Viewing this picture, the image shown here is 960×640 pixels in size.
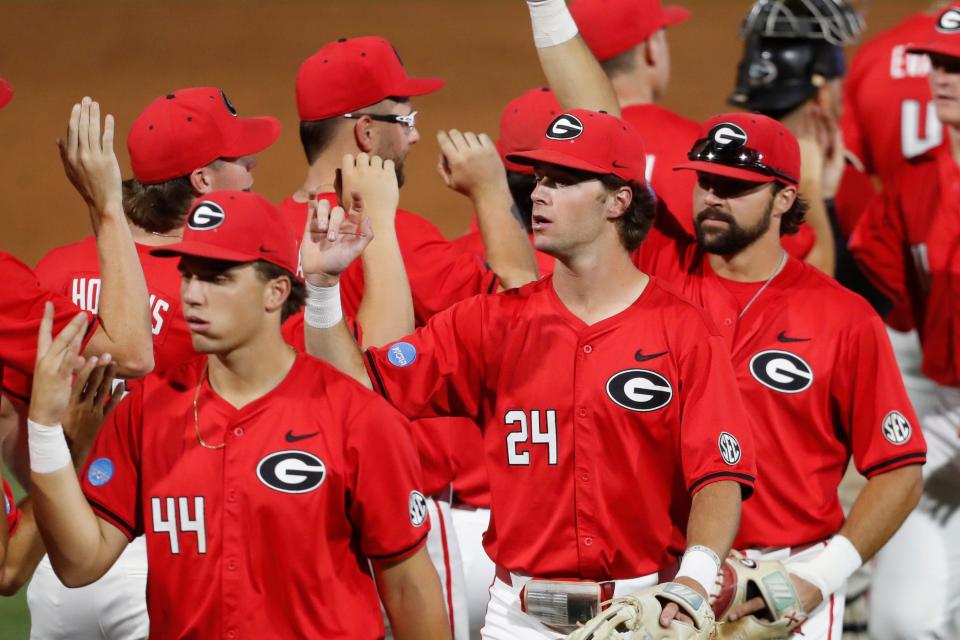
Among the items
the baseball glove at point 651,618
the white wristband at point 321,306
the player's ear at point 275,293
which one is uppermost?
the player's ear at point 275,293

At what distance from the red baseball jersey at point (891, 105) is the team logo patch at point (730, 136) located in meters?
3.02

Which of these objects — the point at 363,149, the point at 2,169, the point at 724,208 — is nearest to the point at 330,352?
the point at 363,149

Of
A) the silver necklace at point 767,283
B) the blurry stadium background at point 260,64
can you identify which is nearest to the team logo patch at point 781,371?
the silver necklace at point 767,283

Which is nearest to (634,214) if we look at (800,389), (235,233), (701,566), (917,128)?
(800,389)

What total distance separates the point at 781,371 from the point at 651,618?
1.34 m

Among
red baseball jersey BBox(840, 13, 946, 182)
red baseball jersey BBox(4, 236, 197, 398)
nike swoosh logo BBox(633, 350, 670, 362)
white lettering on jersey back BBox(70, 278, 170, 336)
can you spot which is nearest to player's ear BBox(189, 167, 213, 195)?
red baseball jersey BBox(4, 236, 197, 398)

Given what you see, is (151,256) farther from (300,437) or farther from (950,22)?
(950,22)

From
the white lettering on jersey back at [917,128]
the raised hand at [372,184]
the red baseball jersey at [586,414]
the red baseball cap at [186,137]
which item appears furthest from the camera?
the white lettering on jersey back at [917,128]

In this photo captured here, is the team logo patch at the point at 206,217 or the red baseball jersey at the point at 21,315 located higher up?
the team logo patch at the point at 206,217

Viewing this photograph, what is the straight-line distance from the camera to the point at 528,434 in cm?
432

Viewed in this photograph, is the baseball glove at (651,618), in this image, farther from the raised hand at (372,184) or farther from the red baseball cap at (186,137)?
the red baseball cap at (186,137)

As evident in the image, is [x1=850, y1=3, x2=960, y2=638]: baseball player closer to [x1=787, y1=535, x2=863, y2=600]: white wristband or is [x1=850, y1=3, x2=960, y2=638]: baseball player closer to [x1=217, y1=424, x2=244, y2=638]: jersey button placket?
[x1=787, y1=535, x2=863, y2=600]: white wristband

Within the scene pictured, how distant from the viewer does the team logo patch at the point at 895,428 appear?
189 inches

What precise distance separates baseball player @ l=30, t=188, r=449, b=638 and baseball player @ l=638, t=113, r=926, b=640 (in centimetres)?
141
